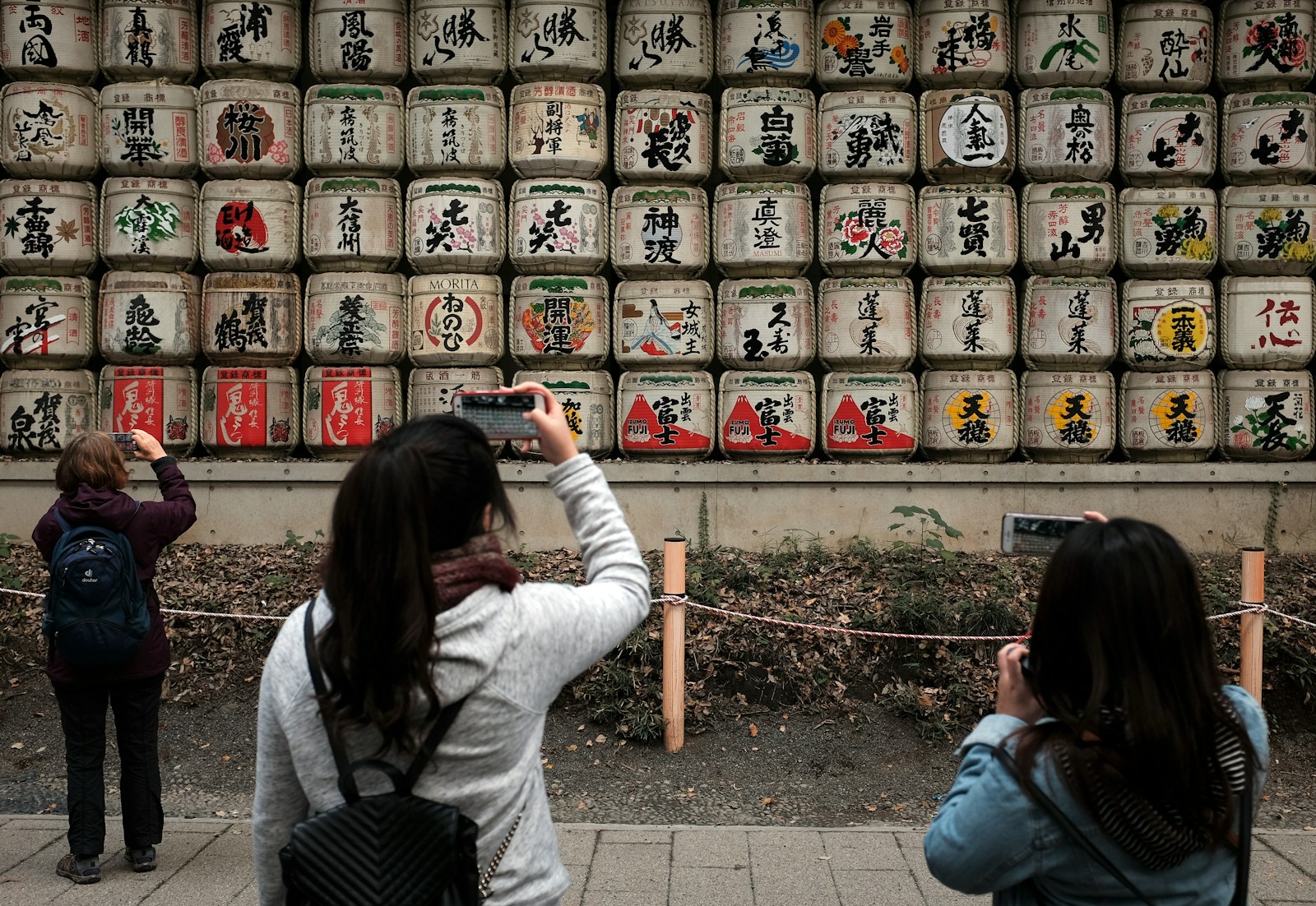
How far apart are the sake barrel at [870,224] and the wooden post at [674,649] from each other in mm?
2672

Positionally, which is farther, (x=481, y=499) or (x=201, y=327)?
(x=201, y=327)

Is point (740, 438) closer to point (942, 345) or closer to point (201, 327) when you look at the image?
point (942, 345)

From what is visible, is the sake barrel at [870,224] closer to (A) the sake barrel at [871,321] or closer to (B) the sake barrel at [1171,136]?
(A) the sake barrel at [871,321]

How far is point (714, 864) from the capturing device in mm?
4164

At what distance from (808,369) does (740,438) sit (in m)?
0.78

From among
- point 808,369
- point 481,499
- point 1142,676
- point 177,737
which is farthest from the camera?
point 808,369

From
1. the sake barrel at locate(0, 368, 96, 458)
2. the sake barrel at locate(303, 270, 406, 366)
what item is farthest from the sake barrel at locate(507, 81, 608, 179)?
the sake barrel at locate(0, 368, 96, 458)

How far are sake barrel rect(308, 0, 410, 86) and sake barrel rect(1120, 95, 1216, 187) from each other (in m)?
4.64

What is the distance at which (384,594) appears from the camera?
4.90 ft

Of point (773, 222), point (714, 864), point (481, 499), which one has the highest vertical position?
point (773, 222)

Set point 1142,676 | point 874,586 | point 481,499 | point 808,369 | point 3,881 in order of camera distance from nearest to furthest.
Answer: point 1142,676, point 481,499, point 3,881, point 874,586, point 808,369

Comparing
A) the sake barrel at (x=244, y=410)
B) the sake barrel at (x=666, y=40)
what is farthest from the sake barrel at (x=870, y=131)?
the sake barrel at (x=244, y=410)

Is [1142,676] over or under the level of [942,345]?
under

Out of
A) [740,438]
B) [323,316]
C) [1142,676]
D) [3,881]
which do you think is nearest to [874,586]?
[740,438]
